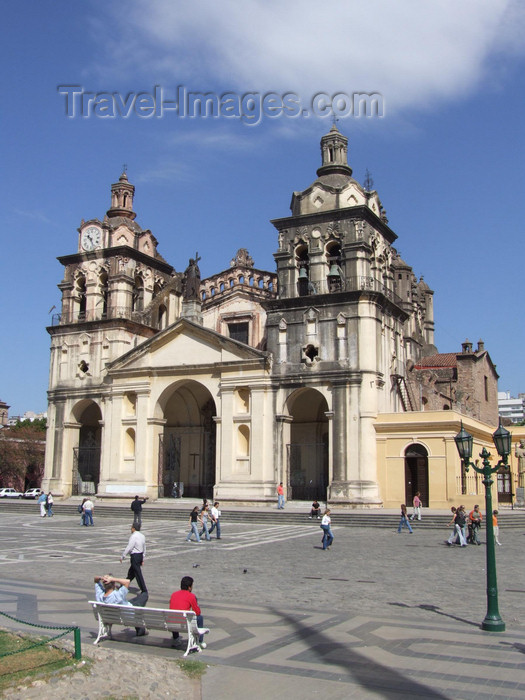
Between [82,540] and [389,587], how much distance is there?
12.3m

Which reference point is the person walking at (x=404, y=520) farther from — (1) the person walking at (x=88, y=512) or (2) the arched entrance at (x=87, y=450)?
(2) the arched entrance at (x=87, y=450)

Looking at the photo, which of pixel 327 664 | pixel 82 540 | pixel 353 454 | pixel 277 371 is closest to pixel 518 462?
pixel 353 454

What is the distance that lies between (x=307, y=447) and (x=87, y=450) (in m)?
13.8

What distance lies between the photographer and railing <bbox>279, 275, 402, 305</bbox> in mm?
35219

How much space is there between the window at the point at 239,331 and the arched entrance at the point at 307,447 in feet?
21.3

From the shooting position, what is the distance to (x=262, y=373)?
3591 centimetres

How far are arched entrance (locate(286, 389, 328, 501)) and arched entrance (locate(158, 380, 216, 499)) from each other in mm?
5767

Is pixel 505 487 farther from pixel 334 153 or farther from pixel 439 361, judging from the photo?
pixel 334 153

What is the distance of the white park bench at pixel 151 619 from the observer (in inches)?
354

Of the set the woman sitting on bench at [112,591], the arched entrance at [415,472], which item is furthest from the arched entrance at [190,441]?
the woman sitting on bench at [112,591]

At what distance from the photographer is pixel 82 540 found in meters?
23.1

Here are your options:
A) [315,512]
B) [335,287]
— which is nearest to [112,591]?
[315,512]

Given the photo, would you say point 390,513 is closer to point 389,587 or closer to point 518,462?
point 518,462

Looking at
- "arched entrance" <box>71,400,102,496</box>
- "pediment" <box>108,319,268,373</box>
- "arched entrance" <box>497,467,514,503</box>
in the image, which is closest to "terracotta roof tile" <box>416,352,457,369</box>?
"arched entrance" <box>497,467,514,503</box>
